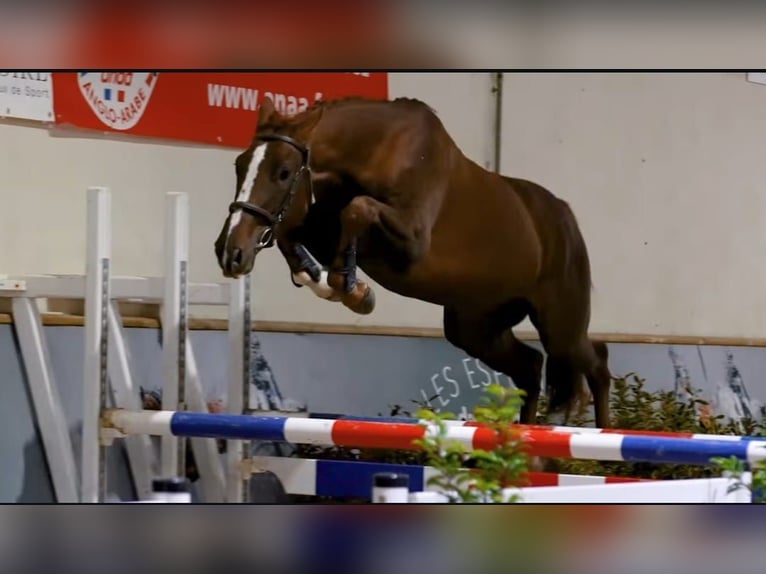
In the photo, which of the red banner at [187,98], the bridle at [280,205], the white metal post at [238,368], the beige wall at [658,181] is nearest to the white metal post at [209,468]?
the white metal post at [238,368]

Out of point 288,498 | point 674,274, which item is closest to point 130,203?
point 288,498

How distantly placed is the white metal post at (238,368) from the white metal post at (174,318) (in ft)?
0.34

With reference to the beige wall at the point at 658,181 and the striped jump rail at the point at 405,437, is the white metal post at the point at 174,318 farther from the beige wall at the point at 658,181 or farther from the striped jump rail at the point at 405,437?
the beige wall at the point at 658,181

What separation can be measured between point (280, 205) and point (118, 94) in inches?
27.4

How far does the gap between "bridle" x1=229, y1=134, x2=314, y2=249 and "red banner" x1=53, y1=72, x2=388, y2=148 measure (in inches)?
22.2

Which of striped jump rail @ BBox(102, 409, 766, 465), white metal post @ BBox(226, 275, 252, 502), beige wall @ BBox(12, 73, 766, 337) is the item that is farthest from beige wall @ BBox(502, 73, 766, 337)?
striped jump rail @ BBox(102, 409, 766, 465)

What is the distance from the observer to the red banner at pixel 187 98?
2.54m

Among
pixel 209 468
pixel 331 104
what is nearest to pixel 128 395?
pixel 209 468

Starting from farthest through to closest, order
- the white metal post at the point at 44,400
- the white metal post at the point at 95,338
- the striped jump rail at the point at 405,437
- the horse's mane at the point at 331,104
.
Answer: the white metal post at the point at 44,400 → the white metal post at the point at 95,338 → the horse's mane at the point at 331,104 → the striped jump rail at the point at 405,437

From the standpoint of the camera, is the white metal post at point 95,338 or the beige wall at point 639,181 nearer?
the white metal post at point 95,338

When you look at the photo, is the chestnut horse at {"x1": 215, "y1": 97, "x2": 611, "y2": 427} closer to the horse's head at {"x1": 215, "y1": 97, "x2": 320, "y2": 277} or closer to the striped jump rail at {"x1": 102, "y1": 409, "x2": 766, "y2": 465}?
the horse's head at {"x1": 215, "y1": 97, "x2": 320, "y2": 277}

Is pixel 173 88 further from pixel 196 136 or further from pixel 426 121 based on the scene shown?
pixel 426 121

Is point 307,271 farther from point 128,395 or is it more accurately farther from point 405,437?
point 128,395

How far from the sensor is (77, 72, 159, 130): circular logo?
2.54m
